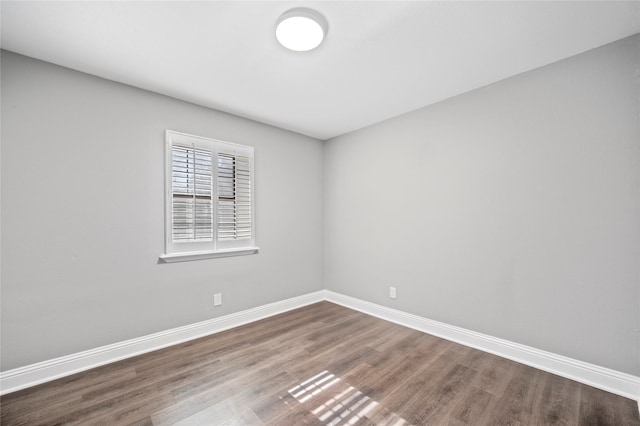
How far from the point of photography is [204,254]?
9.84 feet

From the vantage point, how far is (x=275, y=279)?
12.1ft

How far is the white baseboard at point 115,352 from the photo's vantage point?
6.66 ft

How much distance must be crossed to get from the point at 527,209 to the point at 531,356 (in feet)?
4.23

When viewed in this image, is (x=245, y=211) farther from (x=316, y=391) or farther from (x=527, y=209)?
(x=527, y=209)

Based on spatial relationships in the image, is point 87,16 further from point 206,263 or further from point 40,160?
point 206,263

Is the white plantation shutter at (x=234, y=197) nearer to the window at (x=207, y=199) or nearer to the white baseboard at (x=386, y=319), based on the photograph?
the window at (x=207, y=199)

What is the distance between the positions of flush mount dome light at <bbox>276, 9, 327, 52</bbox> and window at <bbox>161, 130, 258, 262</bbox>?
5.32 feet

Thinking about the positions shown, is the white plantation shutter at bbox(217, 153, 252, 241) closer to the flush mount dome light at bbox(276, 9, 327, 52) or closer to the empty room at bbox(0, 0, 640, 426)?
the empty room at bbox(0, 0, 640, 426)

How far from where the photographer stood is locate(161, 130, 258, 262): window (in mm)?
2814

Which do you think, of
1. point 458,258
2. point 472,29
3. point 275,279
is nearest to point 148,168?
point 275,279

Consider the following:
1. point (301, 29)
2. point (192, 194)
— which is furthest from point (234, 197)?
point (301, 29)

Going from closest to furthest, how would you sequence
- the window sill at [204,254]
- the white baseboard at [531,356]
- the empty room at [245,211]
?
the empty room at [245,211]
the white baseboard at [531,356]
the window sill at [204,254]

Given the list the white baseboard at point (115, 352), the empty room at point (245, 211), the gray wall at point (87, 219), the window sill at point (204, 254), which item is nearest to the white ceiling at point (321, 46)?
the empty room at point (245, 211)

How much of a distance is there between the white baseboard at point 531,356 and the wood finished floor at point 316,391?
→ 0.28 ft
